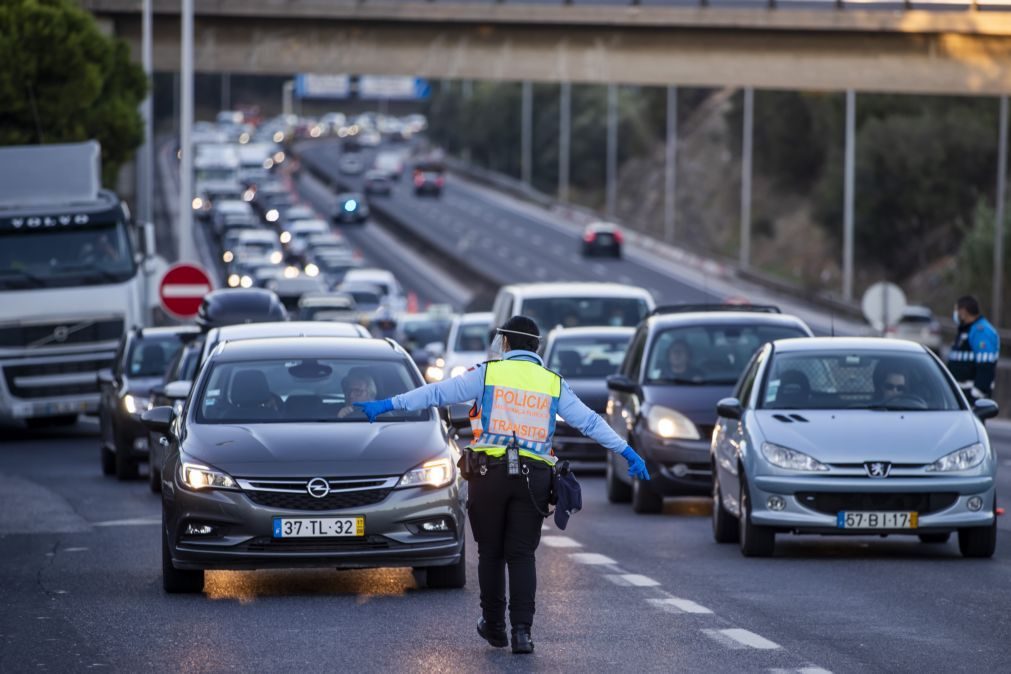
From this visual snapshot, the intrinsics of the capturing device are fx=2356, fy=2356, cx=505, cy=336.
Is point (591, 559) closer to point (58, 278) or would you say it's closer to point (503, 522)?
point (503, 522)

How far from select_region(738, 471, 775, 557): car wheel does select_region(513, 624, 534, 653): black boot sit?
497 cm

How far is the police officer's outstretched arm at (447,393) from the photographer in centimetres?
1076

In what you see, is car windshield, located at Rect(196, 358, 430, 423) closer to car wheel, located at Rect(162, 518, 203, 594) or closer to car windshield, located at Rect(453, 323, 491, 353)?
car wheel, located at Rect(162, 518, 203, 594)

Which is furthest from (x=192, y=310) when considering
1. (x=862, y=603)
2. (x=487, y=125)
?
(x=487, y=125)

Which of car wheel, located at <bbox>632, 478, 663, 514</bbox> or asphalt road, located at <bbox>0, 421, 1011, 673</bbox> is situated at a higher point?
asphalt road, located at <bbox>0, 421, 1011, 673</bbox>

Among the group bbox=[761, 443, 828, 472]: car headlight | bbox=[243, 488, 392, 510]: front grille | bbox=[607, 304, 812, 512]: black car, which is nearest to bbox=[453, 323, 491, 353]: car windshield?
bbox=[607, 304, 812, 512]: black car

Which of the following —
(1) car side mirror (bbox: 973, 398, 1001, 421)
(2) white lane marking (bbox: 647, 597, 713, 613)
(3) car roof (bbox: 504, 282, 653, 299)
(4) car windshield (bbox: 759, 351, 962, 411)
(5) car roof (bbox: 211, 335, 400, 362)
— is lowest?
(2) white lane marking (bbox: 647, 597, 713, 613)

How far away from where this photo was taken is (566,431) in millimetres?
24656

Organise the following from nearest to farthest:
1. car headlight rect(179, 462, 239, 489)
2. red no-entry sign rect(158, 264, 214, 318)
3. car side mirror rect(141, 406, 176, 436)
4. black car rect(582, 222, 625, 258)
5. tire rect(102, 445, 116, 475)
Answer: car headlight rect(179, 462, 239, 489) → car side mirror rect(141, 406, 176, 436) → tire rect(102, 445, 116, 475) → red no-entry sign rect(158, 264, 214, 318) → black car rect(582, 222, 625, 258)

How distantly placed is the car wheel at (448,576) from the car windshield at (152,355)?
13.9m

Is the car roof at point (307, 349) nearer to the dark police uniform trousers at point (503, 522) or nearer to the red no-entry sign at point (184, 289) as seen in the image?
the dark police uniform trousers at point (503, 522)

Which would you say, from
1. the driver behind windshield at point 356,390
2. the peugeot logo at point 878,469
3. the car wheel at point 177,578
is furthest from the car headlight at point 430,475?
the peugeot logo at point 878,469

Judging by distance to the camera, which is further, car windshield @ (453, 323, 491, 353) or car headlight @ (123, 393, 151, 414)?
car windshield @ (453, 323, 491, 353)

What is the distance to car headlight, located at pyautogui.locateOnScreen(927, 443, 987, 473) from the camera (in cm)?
1491
